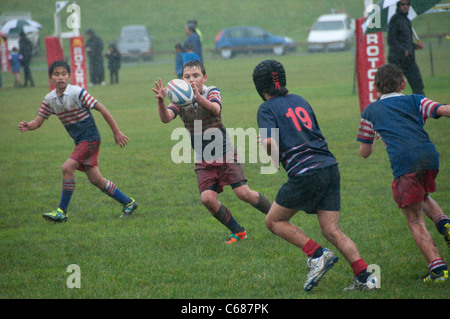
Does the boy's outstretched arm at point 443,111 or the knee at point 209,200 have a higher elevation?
the boy's outstretched arm at point 443,111

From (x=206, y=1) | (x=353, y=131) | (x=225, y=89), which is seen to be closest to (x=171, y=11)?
(x=206, y=1)

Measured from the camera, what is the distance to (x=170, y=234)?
5.73m

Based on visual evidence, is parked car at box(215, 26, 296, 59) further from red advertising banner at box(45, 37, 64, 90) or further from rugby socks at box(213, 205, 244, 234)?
rugby socks at box(213, 205, 244, 234)

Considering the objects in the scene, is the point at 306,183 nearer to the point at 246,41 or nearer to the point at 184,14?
the point at 246,41

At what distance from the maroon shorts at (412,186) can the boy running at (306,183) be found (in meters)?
0.46

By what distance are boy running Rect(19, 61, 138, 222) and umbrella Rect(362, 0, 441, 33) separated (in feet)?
21.3

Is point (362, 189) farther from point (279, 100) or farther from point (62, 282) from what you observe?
point (62, 282)

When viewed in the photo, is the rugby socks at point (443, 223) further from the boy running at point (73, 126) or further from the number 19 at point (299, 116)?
the boy running at point (73, 126)

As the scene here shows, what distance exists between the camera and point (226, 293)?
13.4 ft

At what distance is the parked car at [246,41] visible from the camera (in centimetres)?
3494

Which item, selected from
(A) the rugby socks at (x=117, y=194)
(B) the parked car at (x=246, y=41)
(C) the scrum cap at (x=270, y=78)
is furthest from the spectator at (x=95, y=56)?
(C) the scrum cap at (x=270, y=78)

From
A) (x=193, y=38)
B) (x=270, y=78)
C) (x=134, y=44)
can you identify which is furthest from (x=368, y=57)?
(x=134, y=44)

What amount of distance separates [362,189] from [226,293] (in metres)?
3.48

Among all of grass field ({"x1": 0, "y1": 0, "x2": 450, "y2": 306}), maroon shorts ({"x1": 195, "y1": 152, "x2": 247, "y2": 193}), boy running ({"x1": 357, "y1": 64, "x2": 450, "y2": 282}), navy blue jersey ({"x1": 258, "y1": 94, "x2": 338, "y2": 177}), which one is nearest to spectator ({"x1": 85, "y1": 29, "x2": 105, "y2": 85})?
grass field ({"x1": 0, "y1": 0, "x2": 450, "y2": 306})
